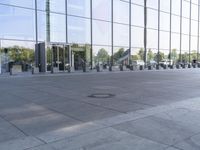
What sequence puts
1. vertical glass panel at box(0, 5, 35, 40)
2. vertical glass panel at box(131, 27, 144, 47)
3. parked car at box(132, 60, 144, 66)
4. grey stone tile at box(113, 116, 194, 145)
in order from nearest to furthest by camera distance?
grey stone tile at box(113, 116, 194, 145)
vertical glass panel at box(0, 5, 35, 40)
vertical glass panel at box(131, 27, 144, 47)
parked car at box(132, 60, 144, 66)

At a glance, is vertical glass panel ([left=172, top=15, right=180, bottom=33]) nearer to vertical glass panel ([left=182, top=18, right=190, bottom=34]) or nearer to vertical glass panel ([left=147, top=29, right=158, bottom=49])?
vertical glass panel ([left=182, top=18, right=190, bottom=34])

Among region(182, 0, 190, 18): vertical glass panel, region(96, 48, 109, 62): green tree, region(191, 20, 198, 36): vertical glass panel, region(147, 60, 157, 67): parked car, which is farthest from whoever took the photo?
region(191, 20, 198, 36): vertical glass panel

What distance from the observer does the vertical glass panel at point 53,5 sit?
84.9 ft

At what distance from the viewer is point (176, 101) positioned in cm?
865

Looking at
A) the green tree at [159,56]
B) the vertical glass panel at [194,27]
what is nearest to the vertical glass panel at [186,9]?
Answer: the vertical glass panel at [194,27]

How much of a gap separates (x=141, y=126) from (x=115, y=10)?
28662mm

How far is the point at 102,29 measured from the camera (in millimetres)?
31016

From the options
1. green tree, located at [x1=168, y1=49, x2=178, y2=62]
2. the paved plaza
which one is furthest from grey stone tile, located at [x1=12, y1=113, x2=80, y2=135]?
green tree, located at [x1=168, y1=49, x2=178, y2=62]

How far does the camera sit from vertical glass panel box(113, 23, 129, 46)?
32438 millimetres

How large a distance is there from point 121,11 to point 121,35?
3.26 m

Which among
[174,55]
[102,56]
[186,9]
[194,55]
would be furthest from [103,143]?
[194,55]

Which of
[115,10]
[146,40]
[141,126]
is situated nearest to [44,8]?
[115,10]

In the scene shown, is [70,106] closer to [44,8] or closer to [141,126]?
[141,126]

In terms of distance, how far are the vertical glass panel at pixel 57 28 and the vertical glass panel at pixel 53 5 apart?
65 cm
